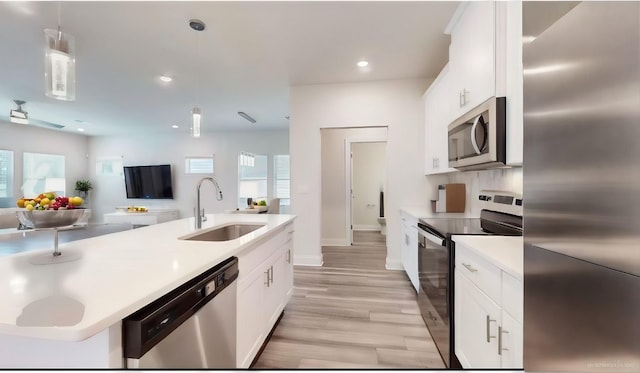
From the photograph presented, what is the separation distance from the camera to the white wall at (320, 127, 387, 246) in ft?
18.0

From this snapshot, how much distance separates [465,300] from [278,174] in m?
6.41

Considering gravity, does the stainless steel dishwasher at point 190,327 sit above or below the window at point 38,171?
below

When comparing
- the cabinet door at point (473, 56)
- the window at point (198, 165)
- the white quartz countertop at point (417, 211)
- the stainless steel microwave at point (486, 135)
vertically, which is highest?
the cabinet door at point (473, 56)

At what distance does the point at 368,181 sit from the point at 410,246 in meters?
3.63

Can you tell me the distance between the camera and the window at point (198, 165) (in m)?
7.57

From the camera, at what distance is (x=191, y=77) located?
360 centimetres

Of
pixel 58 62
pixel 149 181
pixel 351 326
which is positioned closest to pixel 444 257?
pixel 351 326

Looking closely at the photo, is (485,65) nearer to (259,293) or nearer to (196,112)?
(259,293)

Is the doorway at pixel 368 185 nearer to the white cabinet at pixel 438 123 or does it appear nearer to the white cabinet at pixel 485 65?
the white cabinet at pixel 438 123

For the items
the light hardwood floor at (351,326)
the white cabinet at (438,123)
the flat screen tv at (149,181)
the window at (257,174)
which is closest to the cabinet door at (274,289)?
the light hardwood floor at (351,326)

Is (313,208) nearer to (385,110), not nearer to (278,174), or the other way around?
(385,110)

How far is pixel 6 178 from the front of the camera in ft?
19.6

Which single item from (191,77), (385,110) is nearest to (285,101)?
(191,77)

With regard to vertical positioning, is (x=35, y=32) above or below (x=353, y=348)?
above
